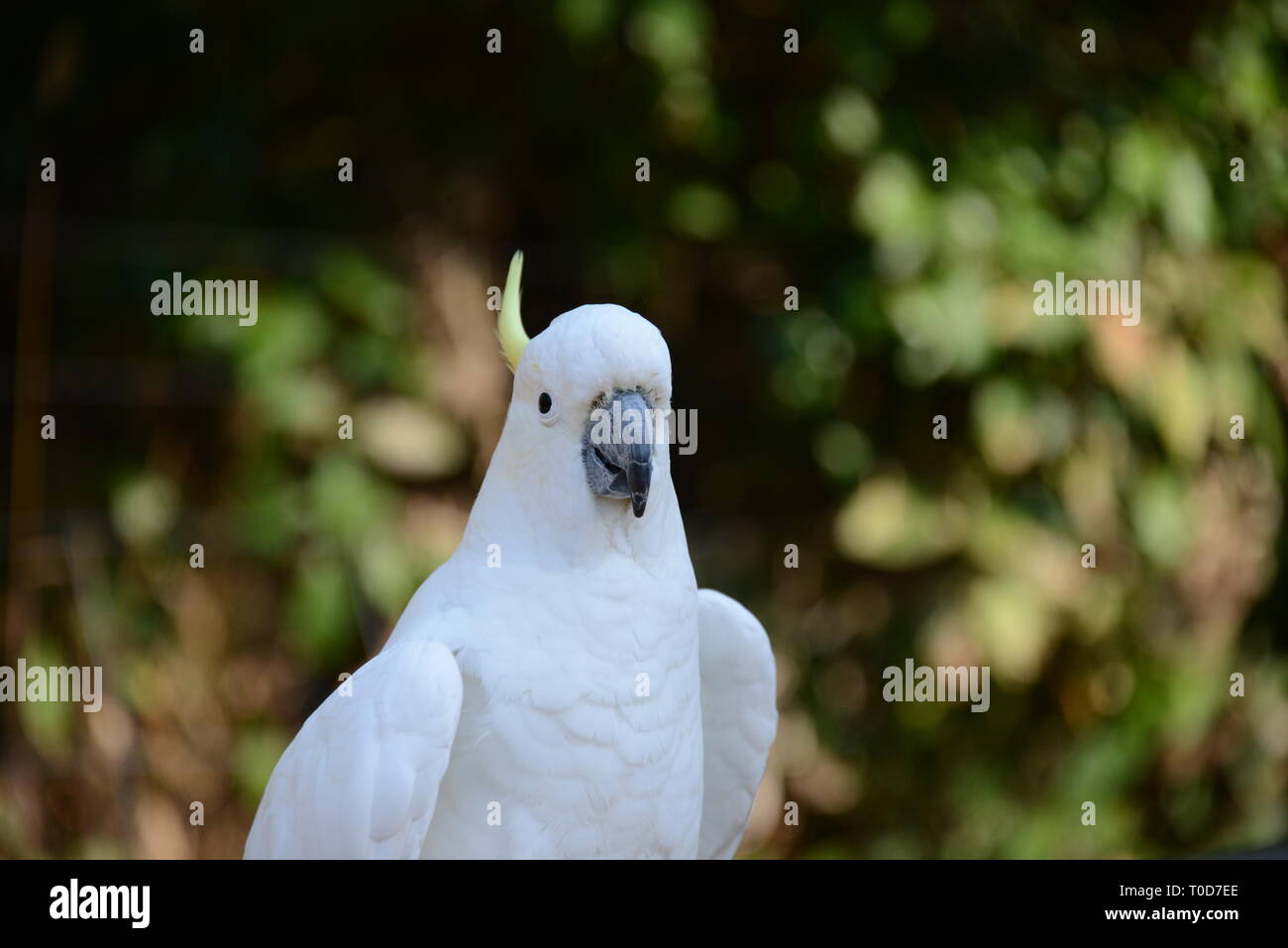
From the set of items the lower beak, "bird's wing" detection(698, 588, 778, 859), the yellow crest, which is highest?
the yellow crest

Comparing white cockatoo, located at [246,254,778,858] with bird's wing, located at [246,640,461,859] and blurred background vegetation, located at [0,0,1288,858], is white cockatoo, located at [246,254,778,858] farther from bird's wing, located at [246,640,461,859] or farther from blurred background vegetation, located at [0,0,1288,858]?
blurred background vegetation, located at [0,0,1288,858]

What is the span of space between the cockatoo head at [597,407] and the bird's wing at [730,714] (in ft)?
0.79

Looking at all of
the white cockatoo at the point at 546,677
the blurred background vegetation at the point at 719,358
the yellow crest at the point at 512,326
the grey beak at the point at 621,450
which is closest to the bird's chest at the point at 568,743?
the white cockatoo at the point at 546,677

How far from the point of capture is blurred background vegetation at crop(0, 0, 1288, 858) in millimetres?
1942

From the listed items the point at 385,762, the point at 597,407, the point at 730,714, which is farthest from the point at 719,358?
the point at 385,762

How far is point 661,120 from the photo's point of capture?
1996 mm

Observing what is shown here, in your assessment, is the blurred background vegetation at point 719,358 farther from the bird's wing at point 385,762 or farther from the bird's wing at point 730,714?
the bird's wing at point 385,762

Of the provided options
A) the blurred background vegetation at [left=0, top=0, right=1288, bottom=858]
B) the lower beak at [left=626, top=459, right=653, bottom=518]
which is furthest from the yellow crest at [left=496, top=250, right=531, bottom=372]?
the blurred background vegetation at [left=0, top=0, right=1288, bottom=858]

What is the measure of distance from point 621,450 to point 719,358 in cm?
116

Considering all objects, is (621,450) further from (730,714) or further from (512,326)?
(730,714)

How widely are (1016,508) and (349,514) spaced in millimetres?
1057

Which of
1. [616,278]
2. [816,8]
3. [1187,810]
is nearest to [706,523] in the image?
[616,278]

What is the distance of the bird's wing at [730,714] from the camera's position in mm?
1284

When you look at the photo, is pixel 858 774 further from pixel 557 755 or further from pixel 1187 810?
pixel 557 755
